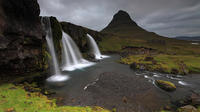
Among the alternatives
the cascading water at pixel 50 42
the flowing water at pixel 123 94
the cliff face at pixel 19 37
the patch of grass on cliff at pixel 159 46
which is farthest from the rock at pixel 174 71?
the patch of grass on cliff at pixel 159 46

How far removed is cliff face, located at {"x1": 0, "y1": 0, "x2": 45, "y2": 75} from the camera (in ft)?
44.5

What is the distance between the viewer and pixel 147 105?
12500 mm

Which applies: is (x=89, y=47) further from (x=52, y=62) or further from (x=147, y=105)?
(x=147, y=105)

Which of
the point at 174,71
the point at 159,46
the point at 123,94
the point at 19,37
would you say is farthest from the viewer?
the point at 159,46

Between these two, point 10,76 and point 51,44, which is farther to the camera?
point 51,44

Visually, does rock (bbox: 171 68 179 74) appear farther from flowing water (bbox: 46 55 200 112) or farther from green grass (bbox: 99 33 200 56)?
green grass (bbox: 99 33 200 56)

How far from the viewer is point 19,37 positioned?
15.6 meters

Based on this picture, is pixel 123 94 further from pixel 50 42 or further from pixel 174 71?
pixel 50 42

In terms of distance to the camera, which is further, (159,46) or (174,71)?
(159,46)

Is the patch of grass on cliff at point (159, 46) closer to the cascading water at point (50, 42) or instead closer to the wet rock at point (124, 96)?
the cascading water at point (50, 42)

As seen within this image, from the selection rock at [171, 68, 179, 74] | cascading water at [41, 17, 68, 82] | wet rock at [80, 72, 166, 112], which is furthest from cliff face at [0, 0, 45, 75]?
rock at [171, 68, 179, 74]

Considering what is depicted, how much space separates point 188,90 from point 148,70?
11077mm


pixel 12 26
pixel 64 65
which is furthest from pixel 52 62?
pixel 12 26

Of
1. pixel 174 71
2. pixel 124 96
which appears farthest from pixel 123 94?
pixel 174 71
